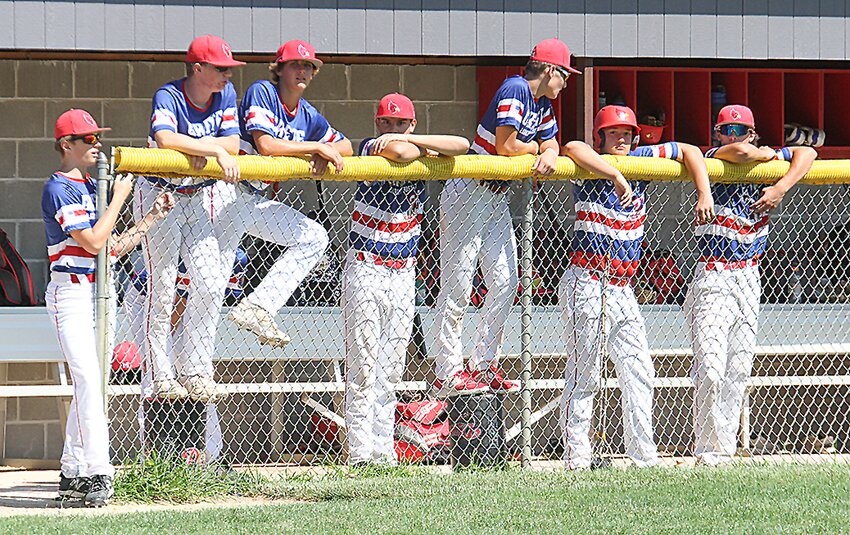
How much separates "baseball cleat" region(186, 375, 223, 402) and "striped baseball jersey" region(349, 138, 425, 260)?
3.13 feet

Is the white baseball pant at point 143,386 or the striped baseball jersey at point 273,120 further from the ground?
the striped baseball jersey at point 273,120

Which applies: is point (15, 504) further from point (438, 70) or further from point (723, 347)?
point (438, 70)

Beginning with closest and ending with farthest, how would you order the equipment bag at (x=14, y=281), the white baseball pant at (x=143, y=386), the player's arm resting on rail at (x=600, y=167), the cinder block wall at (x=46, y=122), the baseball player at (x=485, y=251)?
the white baseball pant at (x=143, y=386), the player's arm resting on rail at (x=600, y=167), the baseball player at (x=485, y=251), the equipment bag at (x=14, y=281), the cinder block wall at (x=46, y=122)

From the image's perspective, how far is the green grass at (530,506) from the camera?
4789 mm

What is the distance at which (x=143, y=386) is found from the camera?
5891 mm

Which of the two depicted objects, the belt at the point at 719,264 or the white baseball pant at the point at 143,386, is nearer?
the white baseball pant at the point at 143,386

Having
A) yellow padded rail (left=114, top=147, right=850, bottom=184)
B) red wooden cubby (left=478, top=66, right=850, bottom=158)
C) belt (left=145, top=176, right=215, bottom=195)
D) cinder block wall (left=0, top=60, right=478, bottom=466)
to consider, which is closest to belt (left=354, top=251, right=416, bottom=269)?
yellow padded rail (left=114, top=147, right=850, bottom=184)

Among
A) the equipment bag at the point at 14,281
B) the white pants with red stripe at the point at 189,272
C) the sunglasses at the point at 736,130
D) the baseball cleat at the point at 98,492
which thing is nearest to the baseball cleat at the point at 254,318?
the white pants with red stripe at the point at 189,272

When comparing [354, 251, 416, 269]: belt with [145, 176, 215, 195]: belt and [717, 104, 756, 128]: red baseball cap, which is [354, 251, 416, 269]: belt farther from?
[717, 104, 756, 128]: red baseball cap

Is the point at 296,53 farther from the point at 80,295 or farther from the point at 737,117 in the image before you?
the point at 737,117

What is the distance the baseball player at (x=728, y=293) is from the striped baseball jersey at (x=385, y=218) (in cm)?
154

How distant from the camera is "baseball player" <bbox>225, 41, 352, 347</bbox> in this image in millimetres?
5941

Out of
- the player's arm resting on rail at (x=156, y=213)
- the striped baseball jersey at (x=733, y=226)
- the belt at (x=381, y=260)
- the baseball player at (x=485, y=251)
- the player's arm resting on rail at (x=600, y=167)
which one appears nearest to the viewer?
the player's arm resting on rail at (x=156, y=213)

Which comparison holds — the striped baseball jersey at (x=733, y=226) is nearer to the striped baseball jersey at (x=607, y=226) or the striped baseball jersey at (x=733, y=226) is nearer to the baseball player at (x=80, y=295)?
the striped baseball jersey at (x=607, y=226)
